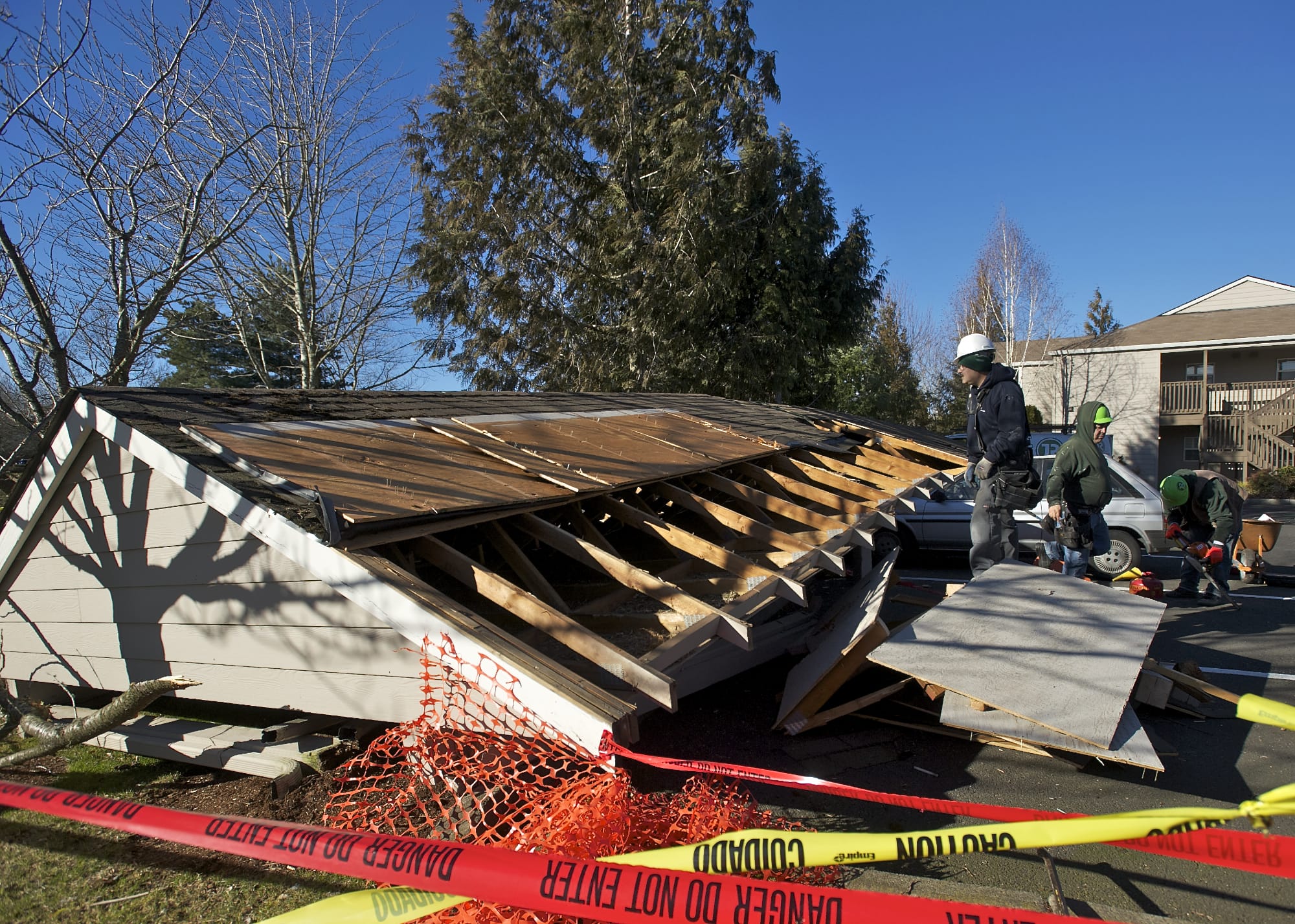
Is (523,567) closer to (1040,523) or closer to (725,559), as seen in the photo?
(725,559)

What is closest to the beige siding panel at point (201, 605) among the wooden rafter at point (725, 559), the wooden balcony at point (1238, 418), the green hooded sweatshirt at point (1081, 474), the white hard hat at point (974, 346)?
the wooden rafter at point (725, 559)

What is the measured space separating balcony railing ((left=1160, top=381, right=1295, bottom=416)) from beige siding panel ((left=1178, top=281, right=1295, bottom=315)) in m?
4.70

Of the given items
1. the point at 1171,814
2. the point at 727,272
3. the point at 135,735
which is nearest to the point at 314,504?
the point at 135,735

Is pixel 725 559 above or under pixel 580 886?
above

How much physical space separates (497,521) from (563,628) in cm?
110

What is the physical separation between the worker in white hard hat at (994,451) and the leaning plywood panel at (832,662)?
1.12m

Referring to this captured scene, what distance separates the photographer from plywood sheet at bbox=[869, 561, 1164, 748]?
396 cm

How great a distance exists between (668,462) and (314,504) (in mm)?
2978

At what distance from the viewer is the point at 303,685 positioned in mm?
4039

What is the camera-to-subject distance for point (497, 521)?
13.0 ft

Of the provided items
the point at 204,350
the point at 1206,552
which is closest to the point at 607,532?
the point at 1206,552

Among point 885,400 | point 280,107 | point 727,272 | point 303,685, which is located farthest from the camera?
point 885,400

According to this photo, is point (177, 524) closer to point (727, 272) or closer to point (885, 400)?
point (727, 272)

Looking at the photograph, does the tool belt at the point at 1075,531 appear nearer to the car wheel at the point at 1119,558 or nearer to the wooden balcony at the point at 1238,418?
the car wheel at the point at 1119,558
